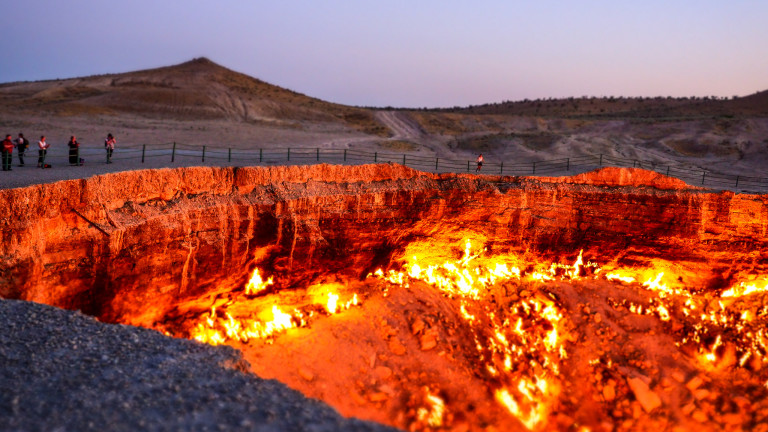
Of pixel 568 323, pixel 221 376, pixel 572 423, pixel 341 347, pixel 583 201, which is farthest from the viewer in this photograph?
pixel 583 201

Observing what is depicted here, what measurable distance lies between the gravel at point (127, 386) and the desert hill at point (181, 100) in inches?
1684

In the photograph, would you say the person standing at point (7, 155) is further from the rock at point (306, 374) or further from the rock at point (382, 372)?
the rock at point (382, 372)

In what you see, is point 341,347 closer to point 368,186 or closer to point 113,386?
point 368,186

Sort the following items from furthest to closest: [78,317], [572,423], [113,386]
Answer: [572,423]
[78,317]
[113,386]

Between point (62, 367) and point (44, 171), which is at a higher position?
point (44, 171)

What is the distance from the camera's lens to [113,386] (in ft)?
24.4

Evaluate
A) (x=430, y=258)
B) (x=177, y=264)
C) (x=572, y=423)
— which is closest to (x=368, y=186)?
(x=430, y=258)

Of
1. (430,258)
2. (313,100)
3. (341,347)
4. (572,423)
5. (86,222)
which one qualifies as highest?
(313,100)

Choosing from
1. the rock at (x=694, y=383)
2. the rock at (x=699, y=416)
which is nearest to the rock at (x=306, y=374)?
the rock at (x=699, y=416)

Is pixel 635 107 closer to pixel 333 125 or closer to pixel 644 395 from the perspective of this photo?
pixel 333 125

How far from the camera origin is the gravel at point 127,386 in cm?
679

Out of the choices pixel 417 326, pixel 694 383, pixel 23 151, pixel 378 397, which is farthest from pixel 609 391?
pixel 23 151

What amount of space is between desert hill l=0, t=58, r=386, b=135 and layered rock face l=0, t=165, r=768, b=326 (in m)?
33.1

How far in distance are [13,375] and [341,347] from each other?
9.47 meters
